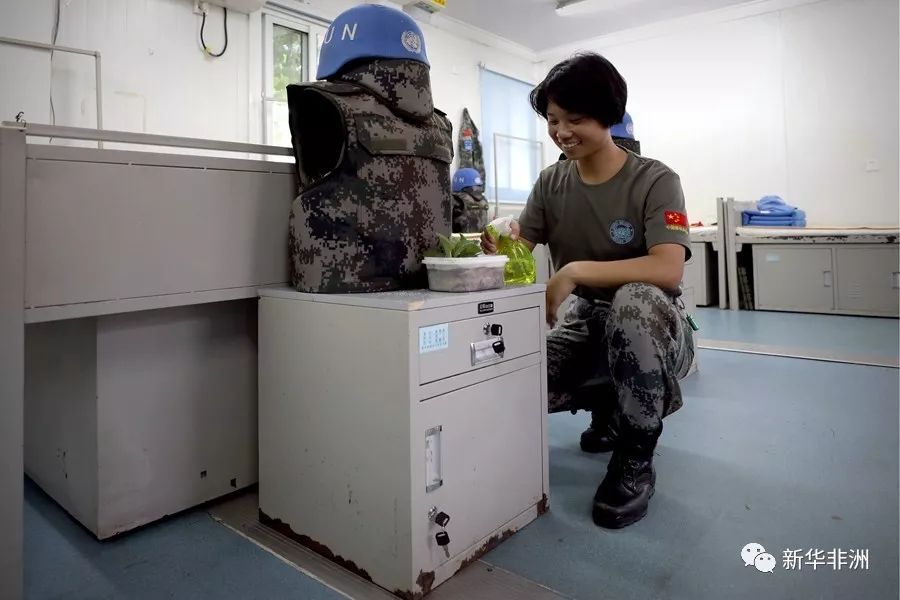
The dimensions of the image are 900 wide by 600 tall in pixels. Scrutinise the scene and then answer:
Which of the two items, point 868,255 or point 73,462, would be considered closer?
point 73,462

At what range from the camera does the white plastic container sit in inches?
40.3

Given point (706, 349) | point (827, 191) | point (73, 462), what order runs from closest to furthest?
point (73, 462)
point (706, 349)
point (827, 191)

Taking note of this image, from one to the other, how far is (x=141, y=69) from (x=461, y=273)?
121 inches

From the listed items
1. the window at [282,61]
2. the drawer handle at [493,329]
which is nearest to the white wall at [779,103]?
the window at [282,61]

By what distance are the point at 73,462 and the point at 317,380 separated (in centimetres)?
56

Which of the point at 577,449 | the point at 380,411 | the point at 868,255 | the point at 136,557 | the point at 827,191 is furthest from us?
the point at 827,191

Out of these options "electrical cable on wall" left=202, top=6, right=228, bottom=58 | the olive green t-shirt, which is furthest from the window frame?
the olive green t-shirt

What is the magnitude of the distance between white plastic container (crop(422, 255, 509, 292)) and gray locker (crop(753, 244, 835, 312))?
378 cm

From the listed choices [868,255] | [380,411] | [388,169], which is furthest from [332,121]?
[868,255]

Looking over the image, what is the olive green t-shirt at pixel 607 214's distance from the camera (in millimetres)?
1256

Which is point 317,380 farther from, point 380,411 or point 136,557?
point 136,557

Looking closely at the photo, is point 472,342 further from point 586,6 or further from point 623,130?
point 586,6

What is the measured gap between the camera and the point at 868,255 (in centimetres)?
372

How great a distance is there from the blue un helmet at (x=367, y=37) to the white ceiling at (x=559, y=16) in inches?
164
